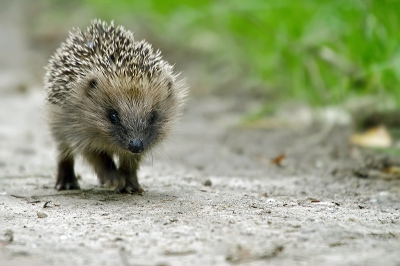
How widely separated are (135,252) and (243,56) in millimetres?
11066

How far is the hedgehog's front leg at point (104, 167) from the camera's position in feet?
19.3

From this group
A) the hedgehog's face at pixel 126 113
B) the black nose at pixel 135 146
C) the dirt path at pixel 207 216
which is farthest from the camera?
the hedgehog's face at pixel 126 113

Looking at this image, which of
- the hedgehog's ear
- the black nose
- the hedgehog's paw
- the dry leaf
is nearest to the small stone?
the black nose

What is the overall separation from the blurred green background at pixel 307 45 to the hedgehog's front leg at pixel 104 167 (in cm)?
312

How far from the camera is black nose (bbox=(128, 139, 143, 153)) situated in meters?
5.37

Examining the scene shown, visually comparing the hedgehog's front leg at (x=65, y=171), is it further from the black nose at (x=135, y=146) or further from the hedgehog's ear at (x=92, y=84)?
the black nose at (x=135, y=146)

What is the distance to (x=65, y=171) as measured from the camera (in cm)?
635

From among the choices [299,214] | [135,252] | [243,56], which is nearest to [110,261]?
[135,252]

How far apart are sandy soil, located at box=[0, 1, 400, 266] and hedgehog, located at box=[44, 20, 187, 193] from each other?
1.06ft

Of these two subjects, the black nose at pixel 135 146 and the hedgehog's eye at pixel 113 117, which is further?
the hedgehog's eye at pixel 113 117

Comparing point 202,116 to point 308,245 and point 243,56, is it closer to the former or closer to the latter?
point 243,56

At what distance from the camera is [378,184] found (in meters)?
6.38

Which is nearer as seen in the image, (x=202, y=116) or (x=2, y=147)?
(x=2, y=147)

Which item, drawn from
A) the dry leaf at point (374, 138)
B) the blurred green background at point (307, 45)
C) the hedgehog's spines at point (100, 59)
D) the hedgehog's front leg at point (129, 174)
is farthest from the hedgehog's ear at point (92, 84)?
the dry leaf at point (374, 138)
